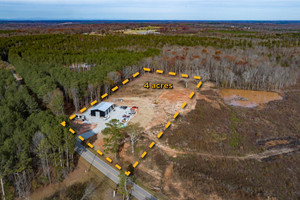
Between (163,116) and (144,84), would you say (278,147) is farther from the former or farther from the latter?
(144,84)

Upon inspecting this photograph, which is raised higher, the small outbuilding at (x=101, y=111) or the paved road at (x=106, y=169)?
the small outbuilding at (x=101, y=111)

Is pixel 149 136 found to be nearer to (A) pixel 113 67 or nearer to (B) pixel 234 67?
(A) pixel 113 67

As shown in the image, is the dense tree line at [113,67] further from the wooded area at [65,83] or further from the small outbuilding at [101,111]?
the small outbuilding at [101,111]

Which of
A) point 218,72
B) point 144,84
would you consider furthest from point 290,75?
point 144,84

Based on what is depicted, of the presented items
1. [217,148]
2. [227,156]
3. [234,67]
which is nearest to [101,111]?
[217,148]

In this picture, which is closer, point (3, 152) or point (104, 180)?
point (3, 152)

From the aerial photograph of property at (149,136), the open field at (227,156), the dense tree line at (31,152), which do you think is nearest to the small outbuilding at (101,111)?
the aerial photograph of property at (149,136)

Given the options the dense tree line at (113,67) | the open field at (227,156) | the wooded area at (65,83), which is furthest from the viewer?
the dense tree line at (113,67)
